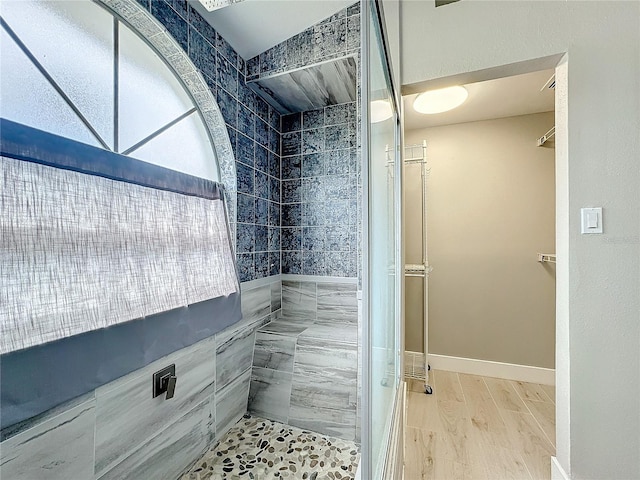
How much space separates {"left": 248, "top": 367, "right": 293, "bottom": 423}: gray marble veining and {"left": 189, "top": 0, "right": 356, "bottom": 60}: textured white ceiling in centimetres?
211

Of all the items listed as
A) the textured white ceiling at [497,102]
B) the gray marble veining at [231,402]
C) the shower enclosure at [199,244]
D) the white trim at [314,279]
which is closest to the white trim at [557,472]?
the shower enclosure at [199,244]

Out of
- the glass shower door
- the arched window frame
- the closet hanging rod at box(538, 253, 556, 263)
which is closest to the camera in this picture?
the glass shower door

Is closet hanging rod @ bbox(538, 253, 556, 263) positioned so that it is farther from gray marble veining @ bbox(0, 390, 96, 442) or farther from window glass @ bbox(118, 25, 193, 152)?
gray marble veining @ bbox(0, 390, 96, 442)

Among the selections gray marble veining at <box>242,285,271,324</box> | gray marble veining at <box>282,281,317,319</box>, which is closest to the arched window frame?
gray marble veining at <box>242,285,271,324</box>

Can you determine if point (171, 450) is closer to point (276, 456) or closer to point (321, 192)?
point (276, 456)

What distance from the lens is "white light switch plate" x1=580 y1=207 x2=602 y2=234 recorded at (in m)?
1.19

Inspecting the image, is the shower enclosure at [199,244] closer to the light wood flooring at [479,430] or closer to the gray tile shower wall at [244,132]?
the gray tile shower wall at [244,132]

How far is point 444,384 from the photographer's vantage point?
228 centimetres

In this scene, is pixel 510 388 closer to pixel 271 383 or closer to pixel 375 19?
pixel 271 383

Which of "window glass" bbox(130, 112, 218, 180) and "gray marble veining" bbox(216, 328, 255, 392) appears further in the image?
"gray marble veining" bbox(216, 328, 255, 392)

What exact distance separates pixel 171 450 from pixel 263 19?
92.5 inches

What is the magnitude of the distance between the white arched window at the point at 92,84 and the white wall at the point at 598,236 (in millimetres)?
1792

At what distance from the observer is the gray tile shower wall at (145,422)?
33.1 inches

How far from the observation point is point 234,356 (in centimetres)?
172
